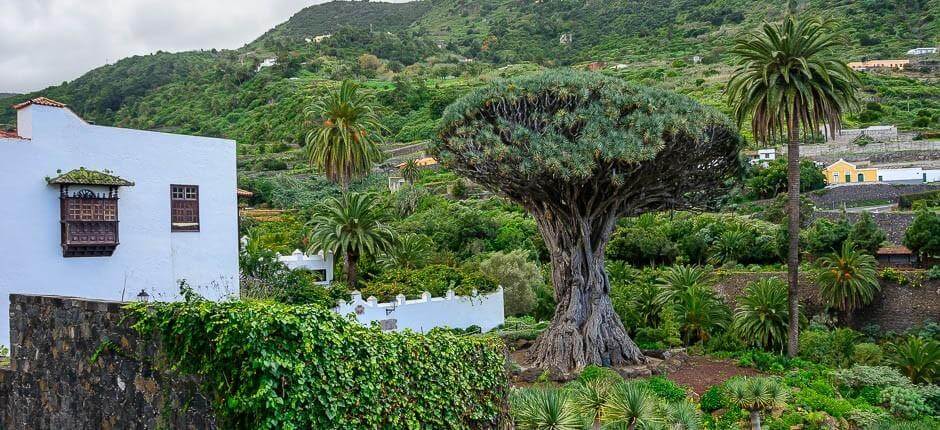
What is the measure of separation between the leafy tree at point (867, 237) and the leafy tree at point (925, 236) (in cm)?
121

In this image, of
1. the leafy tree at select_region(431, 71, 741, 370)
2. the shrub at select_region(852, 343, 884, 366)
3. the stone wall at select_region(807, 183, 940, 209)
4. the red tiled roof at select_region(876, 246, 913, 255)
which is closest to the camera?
the leafy tree at select_region(431, 71, 741, 370)

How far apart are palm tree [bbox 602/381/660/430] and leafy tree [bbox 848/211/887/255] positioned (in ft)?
89.0

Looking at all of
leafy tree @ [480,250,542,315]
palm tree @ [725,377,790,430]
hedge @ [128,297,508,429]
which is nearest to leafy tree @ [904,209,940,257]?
leafy tree @ [480,250,542,315]

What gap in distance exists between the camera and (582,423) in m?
11.7

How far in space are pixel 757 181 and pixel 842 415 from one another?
37890 millimetres

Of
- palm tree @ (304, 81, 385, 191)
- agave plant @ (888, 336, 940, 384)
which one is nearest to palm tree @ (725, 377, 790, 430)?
agave plant @ (888, 336, 940, 384)

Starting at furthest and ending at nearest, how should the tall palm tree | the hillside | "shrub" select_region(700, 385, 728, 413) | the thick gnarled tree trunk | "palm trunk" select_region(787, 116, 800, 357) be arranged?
1. the hillside
2. "palm trunk" select_region(787, 116, 800, 357)
3. the tall palm tree
4. the thick gnarled tree trunk
5. "shrub" select_region(700, 385, 728, 413)

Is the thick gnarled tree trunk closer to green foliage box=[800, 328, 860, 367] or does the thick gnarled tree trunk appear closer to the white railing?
green foliage box=[800, 328, 860, 367]

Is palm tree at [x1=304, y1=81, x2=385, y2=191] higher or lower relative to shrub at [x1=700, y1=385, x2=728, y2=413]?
higher

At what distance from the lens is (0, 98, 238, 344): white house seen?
17.5 meters

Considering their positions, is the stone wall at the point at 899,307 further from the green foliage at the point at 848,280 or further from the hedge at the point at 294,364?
the hedge at the point at 294,364

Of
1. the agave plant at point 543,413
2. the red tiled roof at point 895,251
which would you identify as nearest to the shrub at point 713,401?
the agave plant at point 543,413

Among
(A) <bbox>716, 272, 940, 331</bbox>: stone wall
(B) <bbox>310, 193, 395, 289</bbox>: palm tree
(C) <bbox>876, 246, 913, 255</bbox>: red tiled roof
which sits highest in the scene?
(B) <bbox>310, 193, 395, 289</bbox>: palm tree

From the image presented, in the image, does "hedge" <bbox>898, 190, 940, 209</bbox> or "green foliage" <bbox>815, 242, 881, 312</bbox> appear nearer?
"green foliage" <bbox>815, 242, 881, 312</bbox>
